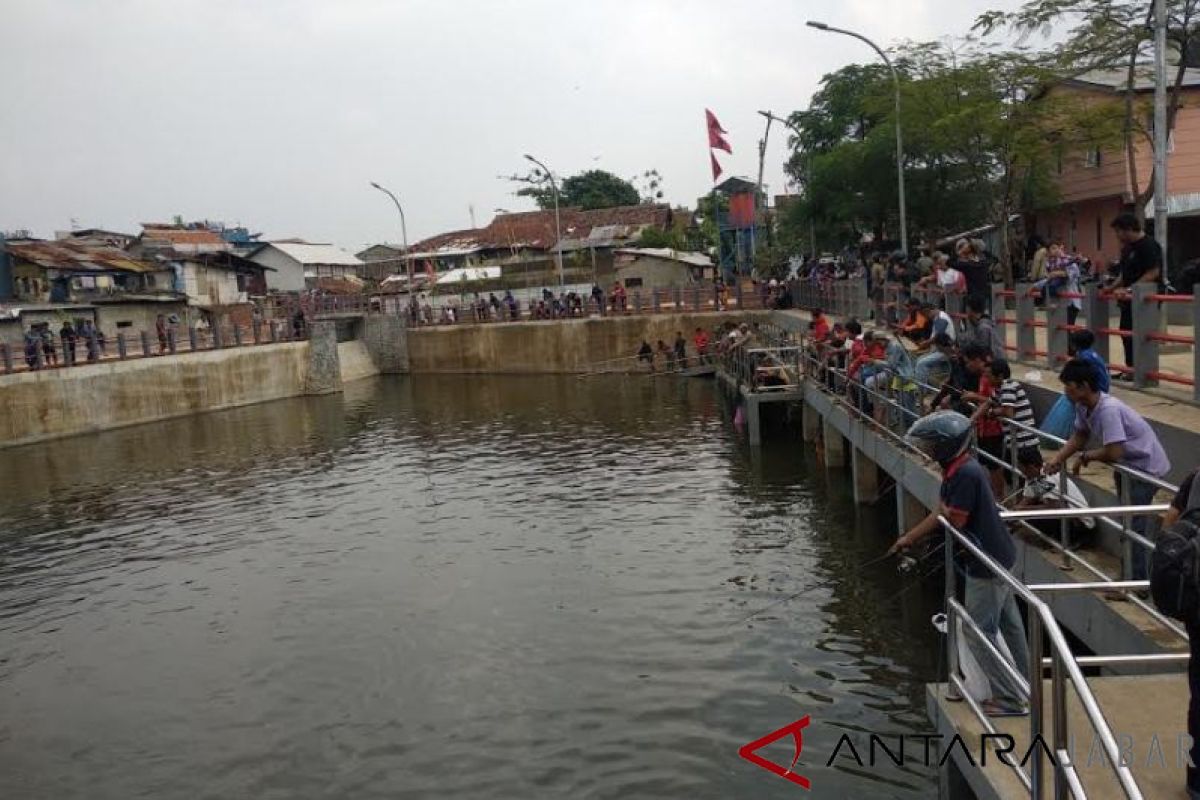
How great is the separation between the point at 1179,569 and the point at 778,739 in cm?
595

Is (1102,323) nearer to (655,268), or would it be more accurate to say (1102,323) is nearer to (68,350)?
(68,350)

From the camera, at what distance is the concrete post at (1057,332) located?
1346 centimetres

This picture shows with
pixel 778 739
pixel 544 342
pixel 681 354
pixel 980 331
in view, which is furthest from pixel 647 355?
pixel 778 739

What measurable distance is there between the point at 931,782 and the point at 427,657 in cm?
601

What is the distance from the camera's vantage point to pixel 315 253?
7281cm

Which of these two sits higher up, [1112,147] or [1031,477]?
[1112,147]

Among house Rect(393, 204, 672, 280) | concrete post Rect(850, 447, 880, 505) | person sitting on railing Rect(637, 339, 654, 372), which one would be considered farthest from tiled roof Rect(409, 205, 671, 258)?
concrete post Rect(850, 447, 880, 505)

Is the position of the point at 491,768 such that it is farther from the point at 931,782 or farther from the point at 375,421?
the point at 375,421

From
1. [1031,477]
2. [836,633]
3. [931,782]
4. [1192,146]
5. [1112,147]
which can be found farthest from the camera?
[1192,146]

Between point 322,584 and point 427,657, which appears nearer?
point 427,657

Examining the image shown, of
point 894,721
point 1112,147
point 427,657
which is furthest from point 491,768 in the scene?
point 1112,147

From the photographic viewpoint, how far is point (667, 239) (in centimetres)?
6022

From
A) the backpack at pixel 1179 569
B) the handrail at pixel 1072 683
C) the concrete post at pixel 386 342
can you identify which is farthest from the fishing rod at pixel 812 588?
the concrete post at pixel 386 342

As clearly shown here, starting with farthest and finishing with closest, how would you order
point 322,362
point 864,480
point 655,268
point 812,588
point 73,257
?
1. point 655,268
2. point 73,257
3. point 322,362
4. point 864,480
5. point 812,588
